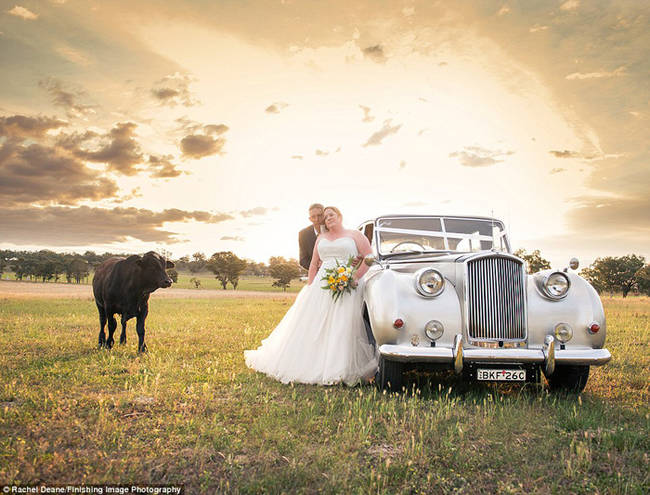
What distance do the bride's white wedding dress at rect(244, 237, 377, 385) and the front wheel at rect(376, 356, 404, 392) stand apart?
0.59 meters

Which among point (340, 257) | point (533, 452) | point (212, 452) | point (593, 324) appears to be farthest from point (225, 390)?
point (593, 324)

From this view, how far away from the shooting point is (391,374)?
5305mm

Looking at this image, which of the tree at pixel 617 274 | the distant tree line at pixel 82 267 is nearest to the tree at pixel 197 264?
the distant tree line at pixel 82 267

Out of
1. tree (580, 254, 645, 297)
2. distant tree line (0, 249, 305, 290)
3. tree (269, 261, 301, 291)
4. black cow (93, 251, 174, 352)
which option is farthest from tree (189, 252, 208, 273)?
black cow (93, 251, 174, 352)

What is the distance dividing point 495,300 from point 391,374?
150 cm

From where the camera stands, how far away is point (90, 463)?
334 cm

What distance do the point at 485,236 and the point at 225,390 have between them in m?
4.61

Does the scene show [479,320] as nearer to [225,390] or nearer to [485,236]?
[485,236]

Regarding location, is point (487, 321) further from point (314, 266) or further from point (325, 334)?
point (314, 266)

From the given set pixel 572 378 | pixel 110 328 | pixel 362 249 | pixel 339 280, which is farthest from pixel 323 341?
pixel 110 328

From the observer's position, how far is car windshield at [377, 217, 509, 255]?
699cm

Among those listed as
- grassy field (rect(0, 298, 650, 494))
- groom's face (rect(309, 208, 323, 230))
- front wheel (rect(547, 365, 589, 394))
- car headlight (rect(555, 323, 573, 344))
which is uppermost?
groom's face (rect(309, 208, 323, 230))

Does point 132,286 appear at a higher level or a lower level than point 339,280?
lower

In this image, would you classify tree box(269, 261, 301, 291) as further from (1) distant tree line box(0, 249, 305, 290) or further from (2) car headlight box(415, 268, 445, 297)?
(2) car headlight box(415, 268, 445, 297)
